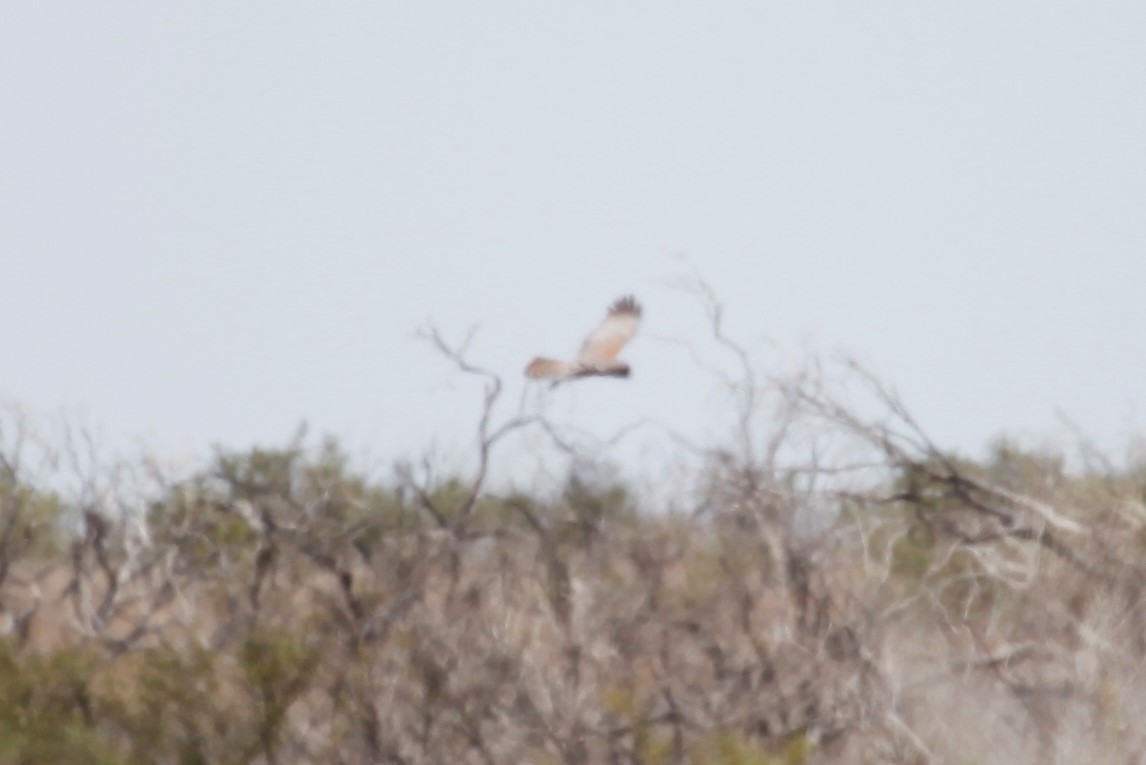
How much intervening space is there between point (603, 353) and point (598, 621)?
16.1 ft

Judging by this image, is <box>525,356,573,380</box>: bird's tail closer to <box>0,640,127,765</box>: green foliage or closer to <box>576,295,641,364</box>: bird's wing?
<box>576,295,641,364</box>: bird's wing

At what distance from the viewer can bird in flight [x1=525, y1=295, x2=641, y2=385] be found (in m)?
12.8

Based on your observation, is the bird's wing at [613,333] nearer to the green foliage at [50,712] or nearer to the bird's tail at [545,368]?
the bird's tail at [545,368]

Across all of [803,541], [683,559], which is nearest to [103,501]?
[683,559]

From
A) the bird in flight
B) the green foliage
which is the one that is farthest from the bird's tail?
the green foliage

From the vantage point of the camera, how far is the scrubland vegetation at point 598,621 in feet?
43.5

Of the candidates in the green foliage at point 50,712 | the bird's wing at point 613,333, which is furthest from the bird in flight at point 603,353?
the green foliage at point 50,712

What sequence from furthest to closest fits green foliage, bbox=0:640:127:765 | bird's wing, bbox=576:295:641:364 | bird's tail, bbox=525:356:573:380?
1. bird's wing, bbox=576:295:641:364
2. bird's tail, bbox=525:356:573:380
3. green foliage, bbox=0:640:127:765

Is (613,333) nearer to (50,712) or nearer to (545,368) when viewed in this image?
(545,368)

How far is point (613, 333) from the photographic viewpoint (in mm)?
13883

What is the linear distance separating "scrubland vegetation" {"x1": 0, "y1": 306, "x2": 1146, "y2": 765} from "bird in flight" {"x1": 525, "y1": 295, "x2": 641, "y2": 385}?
199 cm

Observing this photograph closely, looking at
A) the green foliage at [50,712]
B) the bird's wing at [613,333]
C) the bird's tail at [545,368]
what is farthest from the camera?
the bird's wing at [613,333]

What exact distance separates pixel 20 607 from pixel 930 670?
1007cm

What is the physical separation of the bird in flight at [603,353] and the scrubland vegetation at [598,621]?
1.99 m
